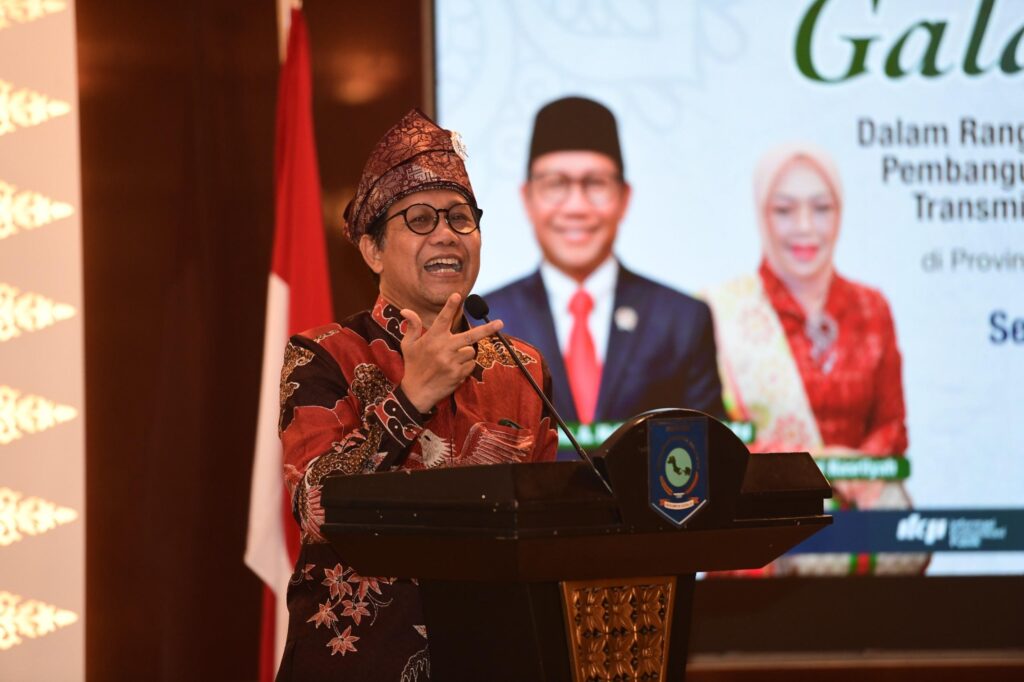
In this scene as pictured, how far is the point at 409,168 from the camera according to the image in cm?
177

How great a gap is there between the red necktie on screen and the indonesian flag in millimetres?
797

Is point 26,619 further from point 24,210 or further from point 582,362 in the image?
point 582,362

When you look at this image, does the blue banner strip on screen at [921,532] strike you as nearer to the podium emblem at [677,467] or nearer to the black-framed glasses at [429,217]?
the black-framed glasses at [429,217]

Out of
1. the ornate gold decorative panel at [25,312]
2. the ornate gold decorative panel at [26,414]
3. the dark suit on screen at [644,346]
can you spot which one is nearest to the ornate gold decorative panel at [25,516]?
the ornate gold decorative panel at [26,414]

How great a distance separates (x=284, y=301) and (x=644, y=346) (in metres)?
1.17

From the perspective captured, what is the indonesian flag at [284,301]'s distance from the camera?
11.2ft

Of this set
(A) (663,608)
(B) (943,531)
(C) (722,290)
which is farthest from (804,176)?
(A) (663,608)

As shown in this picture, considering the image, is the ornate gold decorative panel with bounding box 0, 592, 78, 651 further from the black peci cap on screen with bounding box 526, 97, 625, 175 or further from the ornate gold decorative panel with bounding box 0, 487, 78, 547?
the black peci cap on screen with bounding box 526, 97, 625, 175

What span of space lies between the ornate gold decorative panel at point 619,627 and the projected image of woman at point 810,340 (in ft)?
8.18

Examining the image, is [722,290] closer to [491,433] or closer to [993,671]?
[993,671]

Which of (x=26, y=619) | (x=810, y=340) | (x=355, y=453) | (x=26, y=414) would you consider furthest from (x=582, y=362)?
(x=355, y=453)

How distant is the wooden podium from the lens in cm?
122

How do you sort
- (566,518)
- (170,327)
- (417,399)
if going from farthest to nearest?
1. (170,327)
2. (417,399)
3. (566,518)

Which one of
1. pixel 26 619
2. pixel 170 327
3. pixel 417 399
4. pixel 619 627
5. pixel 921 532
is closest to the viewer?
pixel 619 627
